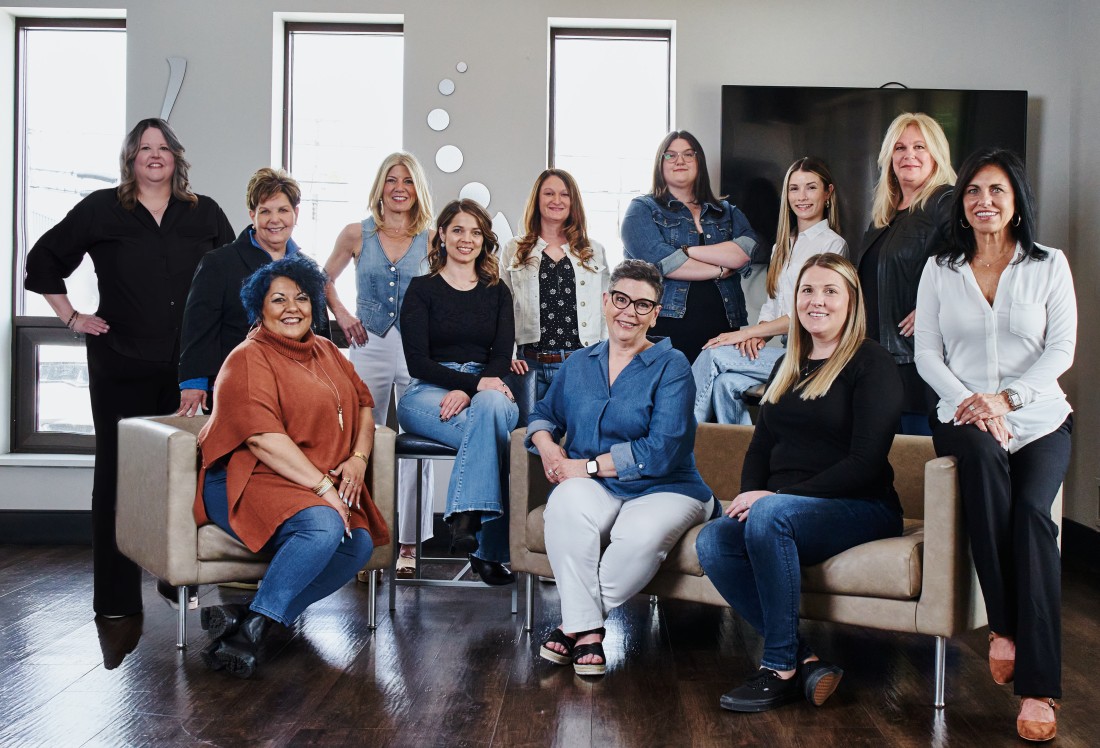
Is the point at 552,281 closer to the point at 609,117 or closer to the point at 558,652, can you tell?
the point at 558,652

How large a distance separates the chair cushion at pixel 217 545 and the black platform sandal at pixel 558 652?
94 cm

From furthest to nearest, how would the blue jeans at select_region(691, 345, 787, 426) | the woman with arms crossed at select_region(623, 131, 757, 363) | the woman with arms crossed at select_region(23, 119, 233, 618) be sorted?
the woman with arms crossed at select_region(623, 131, 757, 363) → the blue jeans at select_region(691, 345, 787, 426) → the woman with arms crossed at select_region(23, 119, 233, 618)

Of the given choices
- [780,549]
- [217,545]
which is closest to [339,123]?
[217,545]

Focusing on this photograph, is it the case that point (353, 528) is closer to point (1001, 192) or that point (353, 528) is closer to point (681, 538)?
point (681, 538)

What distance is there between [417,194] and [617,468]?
5.21ft

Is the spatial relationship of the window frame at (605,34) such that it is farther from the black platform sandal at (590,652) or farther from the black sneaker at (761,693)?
the black sneaker at (761,693)

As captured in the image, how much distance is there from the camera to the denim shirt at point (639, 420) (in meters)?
3.03

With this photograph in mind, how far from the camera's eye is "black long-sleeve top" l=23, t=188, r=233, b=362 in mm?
3648

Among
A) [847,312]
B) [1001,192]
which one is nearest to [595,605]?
[847,312]

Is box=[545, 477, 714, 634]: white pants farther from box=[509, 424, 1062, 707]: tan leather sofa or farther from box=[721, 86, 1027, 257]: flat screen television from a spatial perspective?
box=[721, 86, 1027, 257]: flat screen television

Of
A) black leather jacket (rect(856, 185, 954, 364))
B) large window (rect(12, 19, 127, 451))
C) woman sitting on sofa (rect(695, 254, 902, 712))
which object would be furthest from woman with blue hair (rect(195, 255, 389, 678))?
large window (rect(12, 19, 127, 451))

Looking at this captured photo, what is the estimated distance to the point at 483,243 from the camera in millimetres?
3744

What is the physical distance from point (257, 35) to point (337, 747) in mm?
3765

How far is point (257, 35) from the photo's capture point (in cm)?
496
